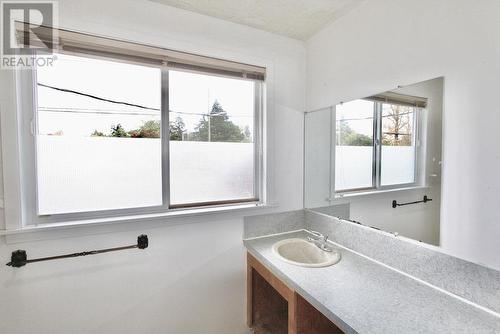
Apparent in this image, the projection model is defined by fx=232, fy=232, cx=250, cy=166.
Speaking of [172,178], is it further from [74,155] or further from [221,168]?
[74,155]

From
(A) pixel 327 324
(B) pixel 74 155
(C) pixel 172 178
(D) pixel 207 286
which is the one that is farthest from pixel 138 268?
(A) pixel 327 324

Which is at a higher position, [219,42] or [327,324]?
[219,42]

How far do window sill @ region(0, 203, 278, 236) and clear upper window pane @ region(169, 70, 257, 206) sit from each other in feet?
0.30

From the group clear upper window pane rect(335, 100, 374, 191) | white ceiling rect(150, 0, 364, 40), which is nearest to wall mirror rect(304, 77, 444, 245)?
clear upper window pane rect(335, 100, 374, 191)

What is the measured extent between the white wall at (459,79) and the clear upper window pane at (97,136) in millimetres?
1414

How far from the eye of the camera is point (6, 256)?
3.81 ft

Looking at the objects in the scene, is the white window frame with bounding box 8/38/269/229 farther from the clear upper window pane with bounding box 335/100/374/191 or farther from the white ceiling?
the clear upper window pane with bounding box 335/100/374/191

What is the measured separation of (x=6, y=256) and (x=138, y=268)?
621 mm

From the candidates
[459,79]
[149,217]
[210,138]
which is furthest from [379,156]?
[149,217]

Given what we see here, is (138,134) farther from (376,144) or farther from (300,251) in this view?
(376,144)

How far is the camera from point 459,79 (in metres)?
1.02

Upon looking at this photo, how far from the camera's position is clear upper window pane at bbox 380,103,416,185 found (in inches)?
48.3

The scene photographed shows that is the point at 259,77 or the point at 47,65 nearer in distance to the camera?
the point at 47,65

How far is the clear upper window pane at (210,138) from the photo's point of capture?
1.58 meters
